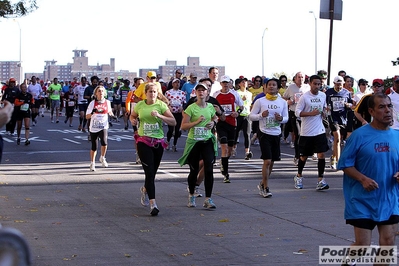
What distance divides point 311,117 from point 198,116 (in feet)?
9.16

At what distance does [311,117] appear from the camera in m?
13.8

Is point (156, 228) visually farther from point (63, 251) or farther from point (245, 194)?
point (245, 194)

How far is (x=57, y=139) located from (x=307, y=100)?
14.3m

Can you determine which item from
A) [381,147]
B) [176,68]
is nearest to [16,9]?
[381,147]

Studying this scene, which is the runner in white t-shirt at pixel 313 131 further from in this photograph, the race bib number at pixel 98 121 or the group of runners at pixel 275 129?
the race bib number at pixel 98 121

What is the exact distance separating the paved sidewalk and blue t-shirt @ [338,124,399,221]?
159 centimetres

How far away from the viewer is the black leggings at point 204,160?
37.8 ft

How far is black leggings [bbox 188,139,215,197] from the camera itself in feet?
37.8

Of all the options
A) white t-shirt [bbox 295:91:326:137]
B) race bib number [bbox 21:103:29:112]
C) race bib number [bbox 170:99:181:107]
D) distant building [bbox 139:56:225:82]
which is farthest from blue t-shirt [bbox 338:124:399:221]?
distant building [bbox 139:56:225:82]

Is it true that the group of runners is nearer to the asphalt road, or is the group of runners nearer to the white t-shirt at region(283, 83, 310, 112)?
the white t-shirt at region(283, 83, 310, 112)

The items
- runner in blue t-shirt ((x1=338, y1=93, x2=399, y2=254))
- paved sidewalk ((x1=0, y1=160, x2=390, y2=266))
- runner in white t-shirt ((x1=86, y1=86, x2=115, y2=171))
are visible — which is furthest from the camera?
runner in white t-shirt ((x1=86, y1=86, x2=115, y2=171))

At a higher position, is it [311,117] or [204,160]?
[311,117]

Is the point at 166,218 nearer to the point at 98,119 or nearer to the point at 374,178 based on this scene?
the point at 374,178

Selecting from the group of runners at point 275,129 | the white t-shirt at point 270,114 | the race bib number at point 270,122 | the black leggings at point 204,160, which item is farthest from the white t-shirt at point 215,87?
the black leggings at point 204,160
